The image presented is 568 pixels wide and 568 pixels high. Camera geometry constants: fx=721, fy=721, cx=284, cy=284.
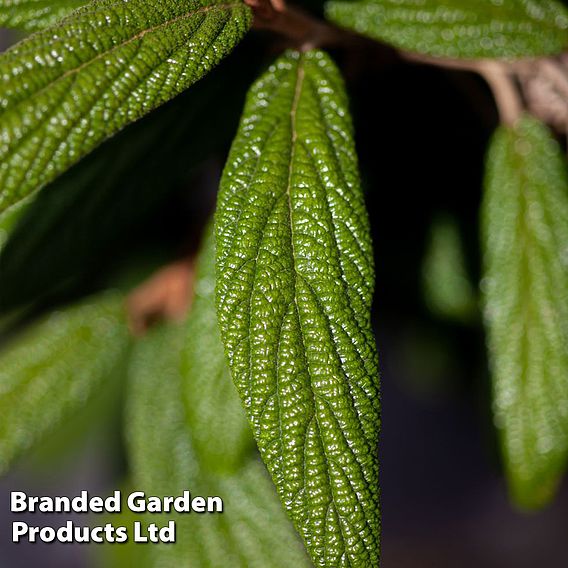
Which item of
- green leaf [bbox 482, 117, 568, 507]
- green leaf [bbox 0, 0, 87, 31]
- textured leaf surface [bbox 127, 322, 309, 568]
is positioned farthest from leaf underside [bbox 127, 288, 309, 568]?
green leaf [bbox 0, 0, 87, 31]

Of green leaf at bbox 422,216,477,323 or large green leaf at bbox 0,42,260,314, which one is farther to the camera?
green leaf at bbox 422,216,477,323

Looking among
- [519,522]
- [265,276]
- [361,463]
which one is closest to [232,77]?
[265,276]

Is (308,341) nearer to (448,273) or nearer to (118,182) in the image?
(118,182)

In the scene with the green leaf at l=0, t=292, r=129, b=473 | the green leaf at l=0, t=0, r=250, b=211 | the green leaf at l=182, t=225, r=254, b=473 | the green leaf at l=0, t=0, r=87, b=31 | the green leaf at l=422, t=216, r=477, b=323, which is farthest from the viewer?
the green leaf at l=422, t=216, r=477, b=323

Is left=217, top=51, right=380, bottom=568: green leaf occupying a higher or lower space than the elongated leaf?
lower

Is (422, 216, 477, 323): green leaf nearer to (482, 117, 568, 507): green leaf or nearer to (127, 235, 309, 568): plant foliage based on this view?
(482, 117, 568, 507): green leaf

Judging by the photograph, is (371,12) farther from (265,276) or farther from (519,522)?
(519,522)

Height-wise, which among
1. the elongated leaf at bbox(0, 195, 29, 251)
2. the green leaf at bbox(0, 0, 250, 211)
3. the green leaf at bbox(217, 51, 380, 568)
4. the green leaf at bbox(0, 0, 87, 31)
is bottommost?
the green leaf at bbox(217, 51, 380, 568)

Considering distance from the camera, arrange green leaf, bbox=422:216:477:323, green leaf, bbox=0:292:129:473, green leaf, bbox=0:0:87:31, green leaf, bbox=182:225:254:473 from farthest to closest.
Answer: green leaf, bbox=422:216:477:323 < green leaf, bbox=0:292:129:473 < green leaf, bbox=182:225:254:473 < green leaf, bbox=0:0:87:31

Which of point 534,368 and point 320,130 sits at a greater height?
point 320,130
